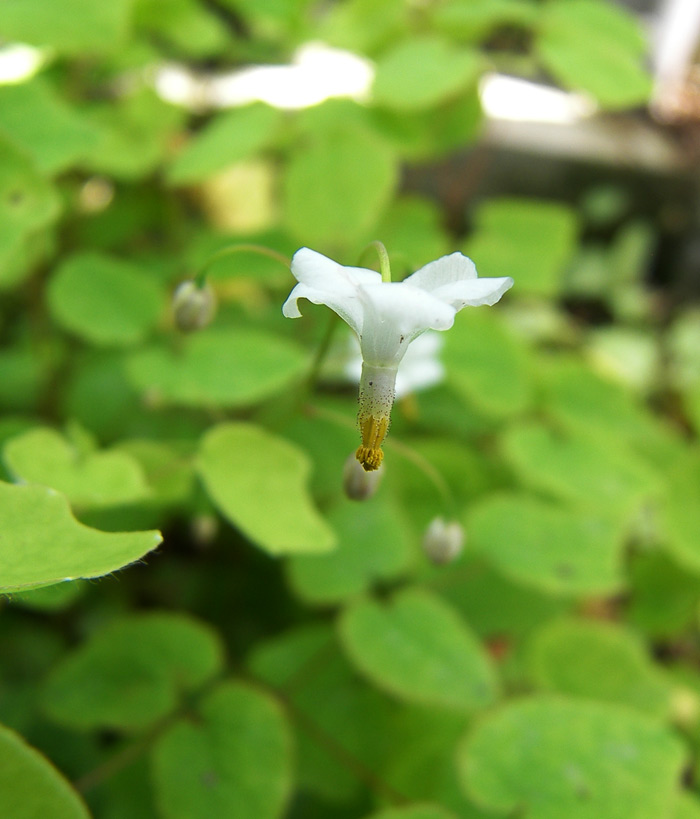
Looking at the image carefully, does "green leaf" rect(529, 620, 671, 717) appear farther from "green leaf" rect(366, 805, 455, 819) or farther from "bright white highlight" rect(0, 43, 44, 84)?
"bright white highlight" rect(0, 43, 44, 84)

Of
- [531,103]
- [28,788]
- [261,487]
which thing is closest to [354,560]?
[261,487]

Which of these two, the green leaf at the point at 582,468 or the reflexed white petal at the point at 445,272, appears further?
the green leaf at the point at 582,468

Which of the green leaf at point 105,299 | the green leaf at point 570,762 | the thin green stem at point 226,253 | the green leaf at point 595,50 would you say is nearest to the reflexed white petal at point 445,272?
the thin green stem at point 226,253

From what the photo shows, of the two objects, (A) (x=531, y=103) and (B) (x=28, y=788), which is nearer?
(B) (x=28, y=788)

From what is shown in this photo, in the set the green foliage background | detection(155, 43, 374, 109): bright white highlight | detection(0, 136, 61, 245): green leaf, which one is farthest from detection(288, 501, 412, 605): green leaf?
detection(155, 43, 374, 109): bright white highlight

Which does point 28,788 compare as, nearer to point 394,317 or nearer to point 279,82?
point 394,317

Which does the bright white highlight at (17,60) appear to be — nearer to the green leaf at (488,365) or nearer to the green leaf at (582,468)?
the green leaf at (488,365)
